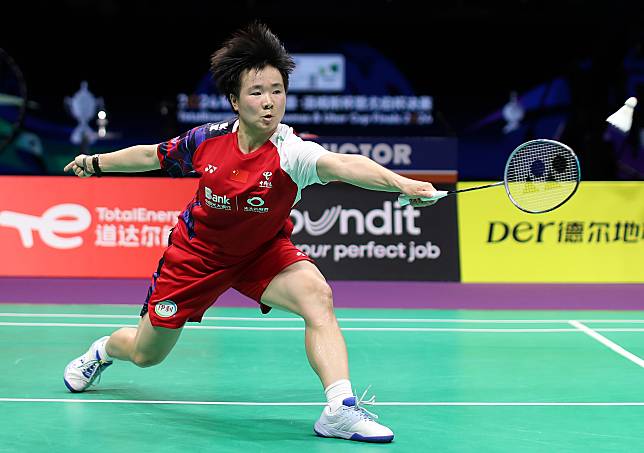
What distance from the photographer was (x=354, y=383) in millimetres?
4930

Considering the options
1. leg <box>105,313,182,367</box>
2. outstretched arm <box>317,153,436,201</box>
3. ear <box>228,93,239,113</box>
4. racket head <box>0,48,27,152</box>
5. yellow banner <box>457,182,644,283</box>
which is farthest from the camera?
racket head <box>0,48,27,152</box>

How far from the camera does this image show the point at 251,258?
13.9 feet

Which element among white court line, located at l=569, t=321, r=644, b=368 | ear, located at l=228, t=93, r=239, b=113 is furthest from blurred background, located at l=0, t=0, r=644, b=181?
ear, located at l=228, t=93, r=239, b=113

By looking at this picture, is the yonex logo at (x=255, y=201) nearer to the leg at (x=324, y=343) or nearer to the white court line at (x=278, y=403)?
the leg at (x=324, y=343)

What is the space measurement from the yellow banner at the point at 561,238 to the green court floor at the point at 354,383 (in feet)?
5.06

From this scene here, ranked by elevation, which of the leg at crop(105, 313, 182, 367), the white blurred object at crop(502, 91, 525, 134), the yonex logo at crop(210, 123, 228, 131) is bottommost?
the leg at crop(105, 313, 182, 367)

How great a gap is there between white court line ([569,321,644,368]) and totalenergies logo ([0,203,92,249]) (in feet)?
14.1

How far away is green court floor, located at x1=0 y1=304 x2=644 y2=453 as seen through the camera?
3.93 meters

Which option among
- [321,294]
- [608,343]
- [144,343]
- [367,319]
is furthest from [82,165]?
[608,343]

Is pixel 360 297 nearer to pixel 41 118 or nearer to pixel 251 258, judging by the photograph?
pixel 251 258

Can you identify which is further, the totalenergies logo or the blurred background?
the blurred background

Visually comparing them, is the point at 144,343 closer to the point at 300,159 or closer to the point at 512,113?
the point at 300,159

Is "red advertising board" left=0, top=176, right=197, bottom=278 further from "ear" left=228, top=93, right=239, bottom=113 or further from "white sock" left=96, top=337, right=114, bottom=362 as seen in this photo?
"ear" left=228, top=93, right=239, bottom=113

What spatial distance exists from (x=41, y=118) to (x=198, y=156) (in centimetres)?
1266
